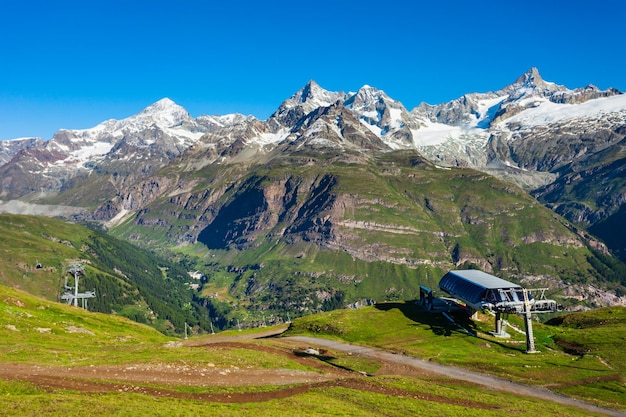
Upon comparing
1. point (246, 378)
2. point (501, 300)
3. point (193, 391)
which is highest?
point (501, 300)

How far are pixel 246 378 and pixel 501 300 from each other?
Result: 71.8 meters

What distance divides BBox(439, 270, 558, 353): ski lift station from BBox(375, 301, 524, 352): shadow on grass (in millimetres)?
3684

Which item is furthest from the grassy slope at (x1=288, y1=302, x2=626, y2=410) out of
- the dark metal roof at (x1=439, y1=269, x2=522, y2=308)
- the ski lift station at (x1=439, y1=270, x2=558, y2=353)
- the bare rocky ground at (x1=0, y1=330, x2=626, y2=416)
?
the bare rocky ground at (x1=0, y1=330, x2=626, y2=416)

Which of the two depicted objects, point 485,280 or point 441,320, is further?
point 485,280

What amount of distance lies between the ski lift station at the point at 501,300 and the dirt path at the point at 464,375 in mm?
26086

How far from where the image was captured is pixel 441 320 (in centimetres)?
11519

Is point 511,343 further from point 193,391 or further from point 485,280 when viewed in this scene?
point 193,391

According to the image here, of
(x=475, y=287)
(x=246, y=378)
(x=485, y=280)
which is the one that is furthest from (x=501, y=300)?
(x=246, y=378)

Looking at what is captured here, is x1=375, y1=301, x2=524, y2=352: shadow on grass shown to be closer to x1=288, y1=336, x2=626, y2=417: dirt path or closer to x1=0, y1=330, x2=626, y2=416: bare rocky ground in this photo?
x1=288, y1=336, x2=626, y2=417: dirt path

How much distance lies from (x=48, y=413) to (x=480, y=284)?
103020 mm

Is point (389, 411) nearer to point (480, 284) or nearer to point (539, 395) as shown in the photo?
point (539, 395)


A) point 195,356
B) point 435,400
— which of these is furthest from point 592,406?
point 195,356

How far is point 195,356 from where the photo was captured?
7006 cm

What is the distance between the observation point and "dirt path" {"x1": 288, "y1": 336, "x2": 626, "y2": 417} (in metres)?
67.0
